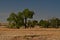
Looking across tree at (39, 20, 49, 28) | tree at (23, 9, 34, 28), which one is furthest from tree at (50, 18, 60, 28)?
tree at (23, 9, 34, 28)

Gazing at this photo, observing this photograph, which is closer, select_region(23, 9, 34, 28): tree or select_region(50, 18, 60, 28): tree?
select_region(23, 9, 34, 28): tree

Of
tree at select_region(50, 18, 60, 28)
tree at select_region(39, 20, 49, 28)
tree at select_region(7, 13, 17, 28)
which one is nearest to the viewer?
tree at select_region(7, 13, 17, 28)

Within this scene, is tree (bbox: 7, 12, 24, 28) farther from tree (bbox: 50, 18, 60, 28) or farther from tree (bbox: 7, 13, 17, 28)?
tree (bbox: 50, 18, 60, 28)

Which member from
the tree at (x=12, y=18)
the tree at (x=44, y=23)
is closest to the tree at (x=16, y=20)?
the tree at (x=12, y=18)

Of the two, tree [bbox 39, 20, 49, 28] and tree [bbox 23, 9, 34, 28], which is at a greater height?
tree [bbox 23, 9, 34, 28]

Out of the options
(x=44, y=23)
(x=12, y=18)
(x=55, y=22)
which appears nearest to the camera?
(x=12, y=18)

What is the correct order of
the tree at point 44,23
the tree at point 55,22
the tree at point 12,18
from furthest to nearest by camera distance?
the tree at point 55,22 → the tree at point 44,23 → the tree at point 12,18

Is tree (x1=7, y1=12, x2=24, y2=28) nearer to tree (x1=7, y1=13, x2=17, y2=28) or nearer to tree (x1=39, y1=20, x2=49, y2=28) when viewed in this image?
tree (x1=7, y1=13, x2=17, y2=28)

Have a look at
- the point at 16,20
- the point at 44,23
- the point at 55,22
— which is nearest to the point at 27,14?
the point at 16,20

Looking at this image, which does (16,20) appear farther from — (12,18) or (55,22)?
(55,22)

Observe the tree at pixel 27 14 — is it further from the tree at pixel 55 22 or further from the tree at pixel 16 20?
the tree at pixel 55 22

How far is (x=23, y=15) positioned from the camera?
52.9 m

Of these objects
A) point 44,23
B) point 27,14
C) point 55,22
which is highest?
point 27,14

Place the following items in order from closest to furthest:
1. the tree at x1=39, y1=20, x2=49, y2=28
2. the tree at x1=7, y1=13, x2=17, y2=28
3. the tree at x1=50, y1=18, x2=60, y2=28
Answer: the tree at x1=7, y1=13, x2=17, y2=28 → the tree at x1=39, y1=20, x2=49, y2=28 → the tree at x1=50, y1=18, x2=60, y2=28
